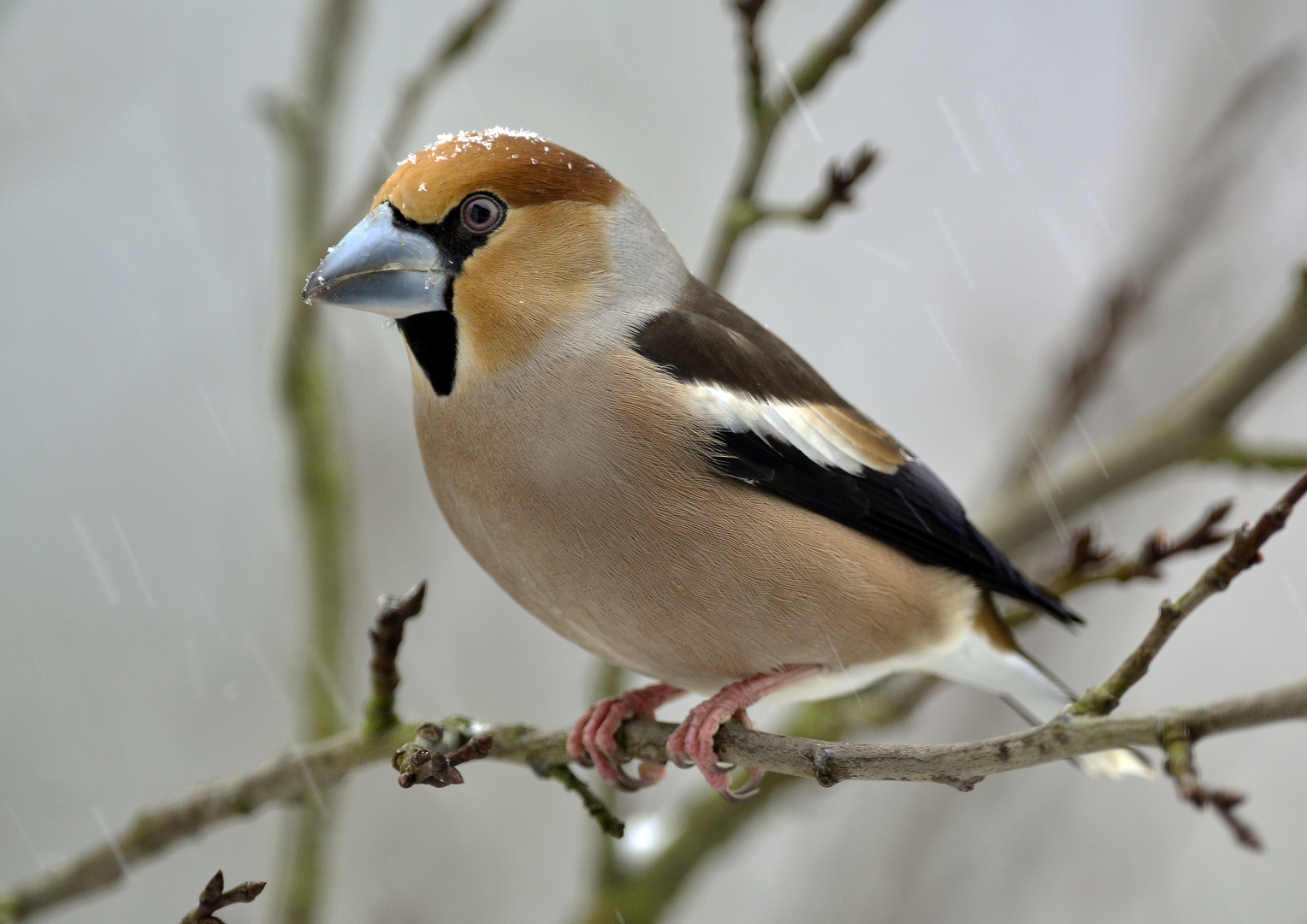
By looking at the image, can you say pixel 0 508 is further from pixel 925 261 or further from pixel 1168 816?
pixel 1168 816

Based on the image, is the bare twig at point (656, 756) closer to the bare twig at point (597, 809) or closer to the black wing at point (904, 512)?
the bare twig at point (597, 809)

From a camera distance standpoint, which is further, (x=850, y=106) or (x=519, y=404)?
(x=850, y=106)

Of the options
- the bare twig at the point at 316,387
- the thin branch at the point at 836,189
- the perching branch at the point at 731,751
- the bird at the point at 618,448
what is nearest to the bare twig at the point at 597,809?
the perching branch at the point at 731,751

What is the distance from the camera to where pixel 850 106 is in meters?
7.74

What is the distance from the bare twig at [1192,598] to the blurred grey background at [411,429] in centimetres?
330

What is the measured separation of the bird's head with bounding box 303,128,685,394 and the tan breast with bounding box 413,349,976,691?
75 mm

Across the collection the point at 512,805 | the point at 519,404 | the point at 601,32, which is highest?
the point at 601,32

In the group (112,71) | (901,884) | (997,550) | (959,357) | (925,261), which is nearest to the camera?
(997,550)

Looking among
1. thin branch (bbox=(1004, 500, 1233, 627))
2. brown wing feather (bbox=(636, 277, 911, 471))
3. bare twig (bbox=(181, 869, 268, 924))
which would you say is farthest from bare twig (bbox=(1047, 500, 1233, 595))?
bare twig (bbox=(181, 869, 268, 924))

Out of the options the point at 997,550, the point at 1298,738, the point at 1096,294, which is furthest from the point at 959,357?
the point at 997,550

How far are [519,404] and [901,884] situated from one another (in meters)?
2.85

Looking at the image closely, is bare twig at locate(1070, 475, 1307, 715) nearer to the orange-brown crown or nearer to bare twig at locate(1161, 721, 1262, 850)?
bare twig at locate(1161, 721, 1262, 850)

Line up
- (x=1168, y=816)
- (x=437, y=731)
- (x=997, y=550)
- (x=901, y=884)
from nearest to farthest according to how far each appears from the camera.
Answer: (x=437, y=731), (x=997, y=550), (x=901, y=884), (x=1168, y=816)

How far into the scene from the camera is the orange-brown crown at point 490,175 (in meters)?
2.06
